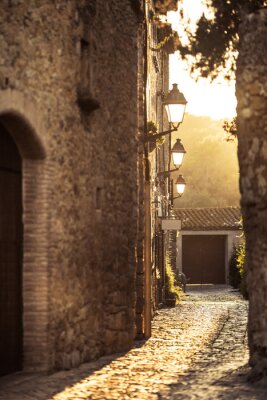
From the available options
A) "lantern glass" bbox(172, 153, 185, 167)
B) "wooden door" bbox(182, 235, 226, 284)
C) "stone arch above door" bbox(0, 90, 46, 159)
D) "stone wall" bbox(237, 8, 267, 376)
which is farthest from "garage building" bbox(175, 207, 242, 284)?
"stone wall" bbox(237, 8, 267, 376)

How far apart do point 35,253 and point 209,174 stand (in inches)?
2506

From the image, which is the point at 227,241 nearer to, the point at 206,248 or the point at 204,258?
the point at 206,248

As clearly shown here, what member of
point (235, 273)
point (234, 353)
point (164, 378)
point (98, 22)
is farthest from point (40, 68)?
point (235, 273)

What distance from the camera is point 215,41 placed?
33.3 feet

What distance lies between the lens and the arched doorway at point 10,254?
333 inches

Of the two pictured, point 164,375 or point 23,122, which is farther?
point 164,375

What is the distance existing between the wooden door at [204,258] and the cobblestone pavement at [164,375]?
22038mm

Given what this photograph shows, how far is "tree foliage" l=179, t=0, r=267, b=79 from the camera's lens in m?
9.98

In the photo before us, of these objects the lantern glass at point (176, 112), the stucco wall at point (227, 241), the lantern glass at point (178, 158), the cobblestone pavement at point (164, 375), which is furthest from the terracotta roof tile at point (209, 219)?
the cobblestone pavement at point (164, 375)

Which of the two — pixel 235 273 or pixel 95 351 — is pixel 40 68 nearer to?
pixel 95 351

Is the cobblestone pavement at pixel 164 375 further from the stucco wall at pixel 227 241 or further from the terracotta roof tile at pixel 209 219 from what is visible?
the terracotta roof tile at pixel 209 219

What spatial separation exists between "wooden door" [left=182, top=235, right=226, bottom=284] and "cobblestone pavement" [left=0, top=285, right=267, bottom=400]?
22.0 metres

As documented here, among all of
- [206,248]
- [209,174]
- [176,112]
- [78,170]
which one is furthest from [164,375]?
[209,174]

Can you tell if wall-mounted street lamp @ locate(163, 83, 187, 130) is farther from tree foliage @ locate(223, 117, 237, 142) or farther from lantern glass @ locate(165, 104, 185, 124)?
tree foliage @ locate(223, 117, 237, 142)
